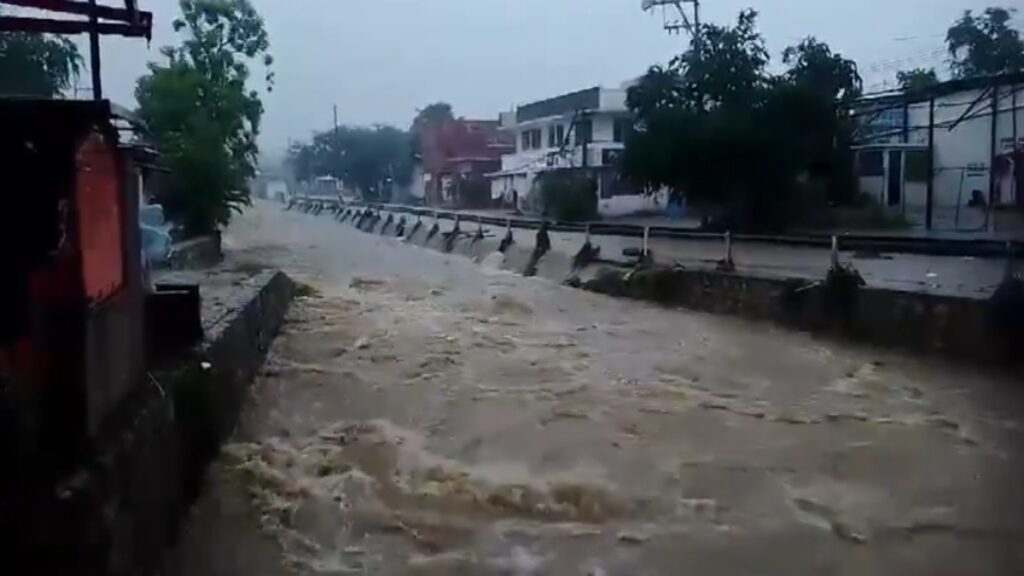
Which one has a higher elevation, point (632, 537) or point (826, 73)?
point (826, 73)

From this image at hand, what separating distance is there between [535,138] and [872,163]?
61.1ft

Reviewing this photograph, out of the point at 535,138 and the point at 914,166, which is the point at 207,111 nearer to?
the point at 914,166

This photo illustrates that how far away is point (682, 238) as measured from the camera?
20.5 metres

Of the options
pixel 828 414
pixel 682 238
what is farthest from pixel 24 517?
pixel 682 238

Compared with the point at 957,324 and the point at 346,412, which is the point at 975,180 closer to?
the point at 957,324

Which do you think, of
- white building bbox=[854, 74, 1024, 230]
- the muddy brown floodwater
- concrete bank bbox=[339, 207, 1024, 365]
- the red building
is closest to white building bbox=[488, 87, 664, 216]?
the red building

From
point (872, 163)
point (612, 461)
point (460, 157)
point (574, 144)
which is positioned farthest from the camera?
point (460, 157)

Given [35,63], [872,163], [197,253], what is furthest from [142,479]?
[872,163]

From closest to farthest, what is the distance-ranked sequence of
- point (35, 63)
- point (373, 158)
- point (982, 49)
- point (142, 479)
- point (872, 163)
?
point (142, 479) → point (35, 63) → point (982, 49) → point (872, 163) → point (373, 158)

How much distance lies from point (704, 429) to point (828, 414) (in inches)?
43.2

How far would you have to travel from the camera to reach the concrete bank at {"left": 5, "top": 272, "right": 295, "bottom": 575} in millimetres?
3068

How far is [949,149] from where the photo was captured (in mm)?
21078

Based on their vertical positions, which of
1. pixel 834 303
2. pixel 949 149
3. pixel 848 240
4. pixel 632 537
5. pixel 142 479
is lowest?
pixel 632 537

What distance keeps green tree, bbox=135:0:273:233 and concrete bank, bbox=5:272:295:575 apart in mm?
15642
